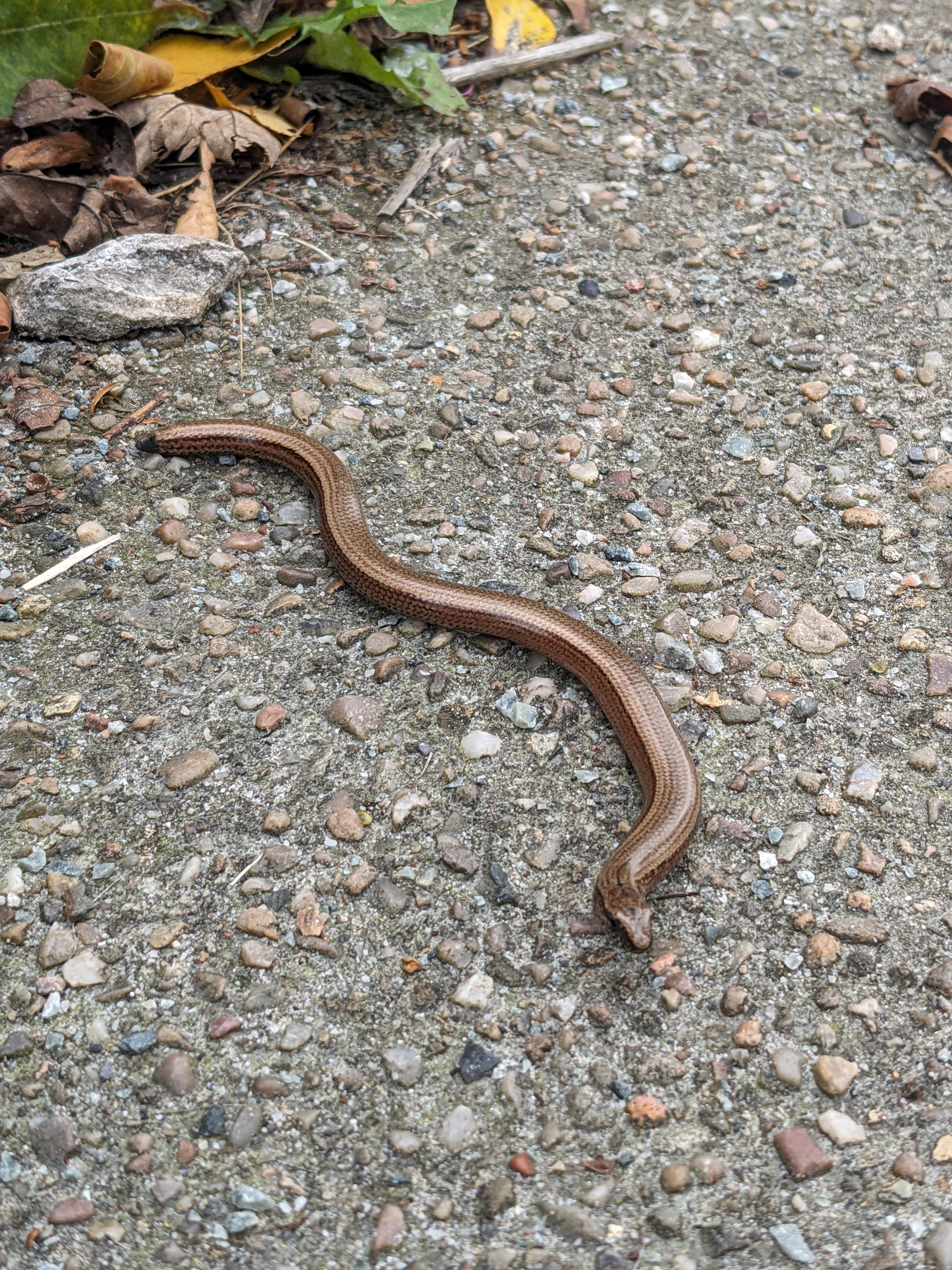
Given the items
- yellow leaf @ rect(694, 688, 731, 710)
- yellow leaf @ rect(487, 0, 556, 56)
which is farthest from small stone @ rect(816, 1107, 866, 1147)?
yellow leaf @ rect(487, 0, 556, 56)

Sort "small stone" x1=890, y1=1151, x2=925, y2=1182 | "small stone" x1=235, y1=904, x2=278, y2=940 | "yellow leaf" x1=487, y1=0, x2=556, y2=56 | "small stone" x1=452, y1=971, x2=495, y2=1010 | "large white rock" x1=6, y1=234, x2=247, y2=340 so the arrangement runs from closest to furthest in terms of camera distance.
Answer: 1. "small stone" x1=890, y1=1151, x2=925, y2=1182
2. "small stone" x1=452, y1=971, x2=495, y2=1010
3. "small stone" x1=235, y1=904, x2=278, y2=940
4. "large white rock" x1=6, y1=234, x2=247, y2=340
5. "yellow leaf" x1=487, y1=0, x2=556, y2=56

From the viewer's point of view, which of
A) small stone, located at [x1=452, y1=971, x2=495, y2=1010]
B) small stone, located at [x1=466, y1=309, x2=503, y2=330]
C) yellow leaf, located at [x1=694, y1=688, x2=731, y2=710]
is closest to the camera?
small stone, located at [x1=452, y1=971, x2=495, y2=1010]

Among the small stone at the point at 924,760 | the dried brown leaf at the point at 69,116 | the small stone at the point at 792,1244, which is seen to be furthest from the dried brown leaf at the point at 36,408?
the small stone at the point at 792,1244

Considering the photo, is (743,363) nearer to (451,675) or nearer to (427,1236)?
(451,675)

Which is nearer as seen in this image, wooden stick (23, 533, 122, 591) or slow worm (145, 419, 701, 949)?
slow worm (145, 419, 701, 949)

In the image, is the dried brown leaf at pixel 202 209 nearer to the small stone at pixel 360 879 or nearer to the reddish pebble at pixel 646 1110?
the small stone at pixel 360 879

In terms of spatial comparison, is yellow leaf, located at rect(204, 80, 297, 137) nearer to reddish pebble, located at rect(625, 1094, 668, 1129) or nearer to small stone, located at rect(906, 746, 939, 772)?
small stone, located at rect(906, 746, 939, 772)

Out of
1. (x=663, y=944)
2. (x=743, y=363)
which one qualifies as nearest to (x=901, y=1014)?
(x=663, y=944)
